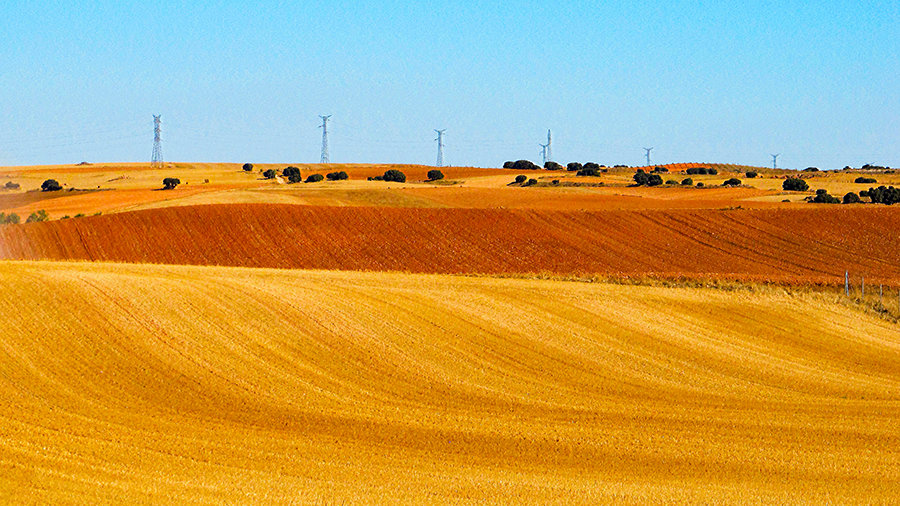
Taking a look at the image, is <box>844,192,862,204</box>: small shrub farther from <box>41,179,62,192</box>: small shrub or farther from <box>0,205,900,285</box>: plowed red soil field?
<box>41,179,62,192</box>: small shrub

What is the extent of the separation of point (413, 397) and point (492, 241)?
3824cm

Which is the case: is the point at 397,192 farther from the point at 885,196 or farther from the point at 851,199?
the point at 885,196

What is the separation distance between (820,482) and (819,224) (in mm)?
54436

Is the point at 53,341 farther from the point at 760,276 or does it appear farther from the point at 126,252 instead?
the point at 760,276

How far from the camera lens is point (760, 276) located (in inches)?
1966

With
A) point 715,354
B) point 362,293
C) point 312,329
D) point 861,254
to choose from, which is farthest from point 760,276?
point 312,329

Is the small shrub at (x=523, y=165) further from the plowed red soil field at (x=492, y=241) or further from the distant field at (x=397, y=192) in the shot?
the plowed red soil field at (x=492, y=241)

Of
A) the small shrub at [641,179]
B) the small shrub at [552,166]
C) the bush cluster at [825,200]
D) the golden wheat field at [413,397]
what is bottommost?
the golden wheat field at [413,397]

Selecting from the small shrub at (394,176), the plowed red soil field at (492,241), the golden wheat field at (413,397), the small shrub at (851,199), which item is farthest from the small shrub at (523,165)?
the golden wheat field at (413,397)

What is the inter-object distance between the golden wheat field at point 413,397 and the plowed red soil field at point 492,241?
1712 centimetres

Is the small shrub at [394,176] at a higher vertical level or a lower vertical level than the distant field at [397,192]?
higher

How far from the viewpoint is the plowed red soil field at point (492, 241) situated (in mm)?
53875

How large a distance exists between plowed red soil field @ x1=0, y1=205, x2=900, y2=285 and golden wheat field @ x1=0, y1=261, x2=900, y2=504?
17.1 meters

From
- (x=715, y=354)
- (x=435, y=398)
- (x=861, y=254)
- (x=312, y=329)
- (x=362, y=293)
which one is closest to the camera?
(x=435, y=398)
